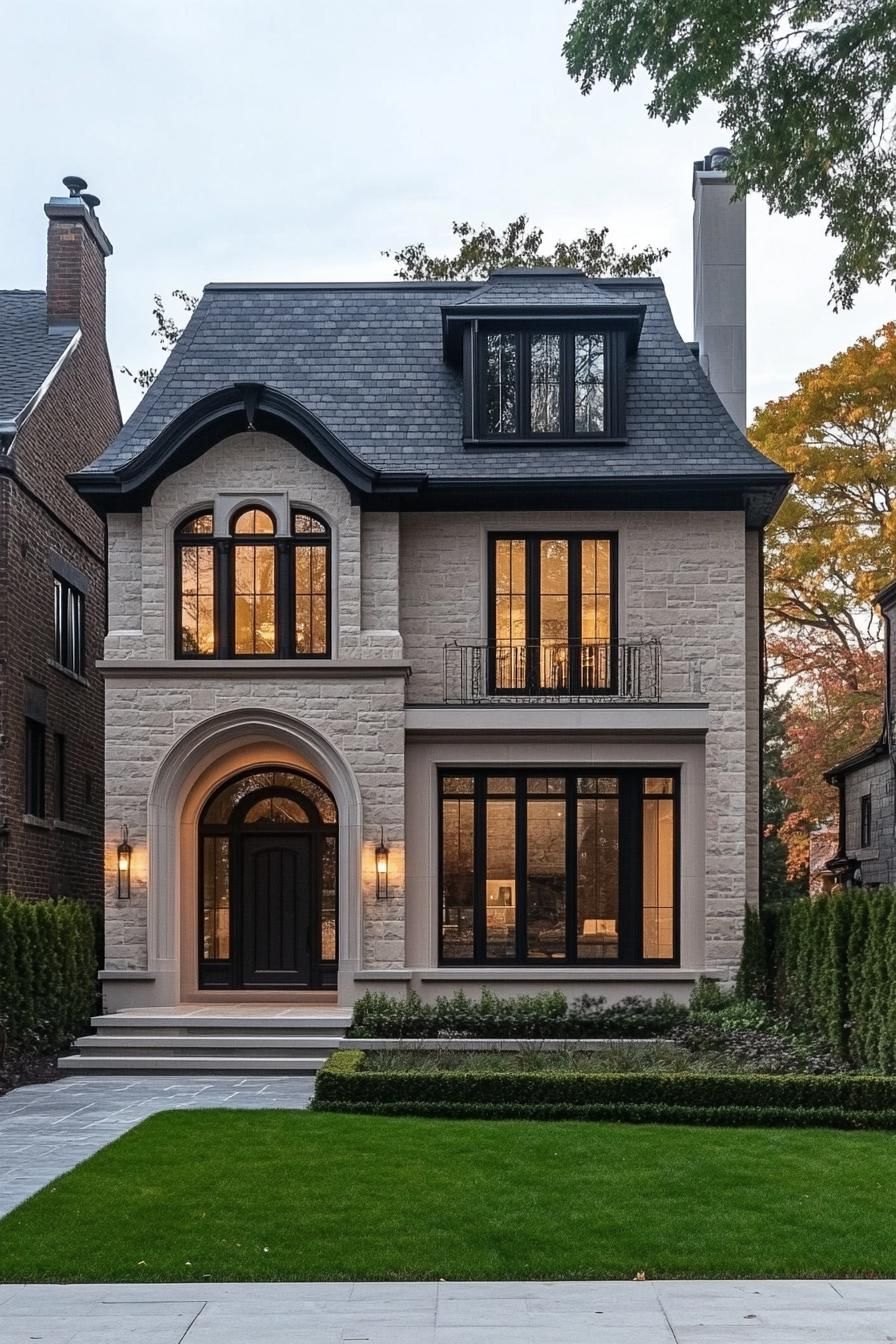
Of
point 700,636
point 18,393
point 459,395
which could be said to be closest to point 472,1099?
point 700,636

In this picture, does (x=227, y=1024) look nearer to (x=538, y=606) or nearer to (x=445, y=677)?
(x=445, y=677)

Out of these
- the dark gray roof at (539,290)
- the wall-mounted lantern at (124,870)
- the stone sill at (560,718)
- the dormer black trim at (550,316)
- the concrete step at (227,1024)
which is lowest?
the concrete step at (227,1024)

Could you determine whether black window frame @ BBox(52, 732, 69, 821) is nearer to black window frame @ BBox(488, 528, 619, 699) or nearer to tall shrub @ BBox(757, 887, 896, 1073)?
black window frame @ BBox(488, 528, 619, 699)

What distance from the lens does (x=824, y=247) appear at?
38.0 feet

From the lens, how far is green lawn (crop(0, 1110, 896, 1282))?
7.62 meters

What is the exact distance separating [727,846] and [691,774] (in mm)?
Answer: 965

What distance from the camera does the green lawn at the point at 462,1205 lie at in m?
7.62

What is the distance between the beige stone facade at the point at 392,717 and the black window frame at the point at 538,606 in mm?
152

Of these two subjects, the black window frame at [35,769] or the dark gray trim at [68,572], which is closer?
the black window frame at [35,769]

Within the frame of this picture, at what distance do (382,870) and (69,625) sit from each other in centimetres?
707

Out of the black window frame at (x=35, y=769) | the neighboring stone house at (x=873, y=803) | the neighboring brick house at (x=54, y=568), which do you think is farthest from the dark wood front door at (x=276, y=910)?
the neighboring stone house at (x=873, y=803)

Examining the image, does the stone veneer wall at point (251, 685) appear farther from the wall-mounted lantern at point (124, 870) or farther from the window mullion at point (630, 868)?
the window mullion at point (630, 868)

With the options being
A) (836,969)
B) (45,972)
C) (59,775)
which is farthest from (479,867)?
(59,775)

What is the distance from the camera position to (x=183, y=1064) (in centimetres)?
1556
